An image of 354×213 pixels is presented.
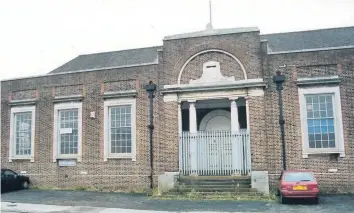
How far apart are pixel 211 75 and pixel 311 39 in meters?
8.89

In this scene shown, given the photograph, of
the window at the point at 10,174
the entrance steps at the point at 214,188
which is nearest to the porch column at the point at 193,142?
the entrance steps at the point at 214,188

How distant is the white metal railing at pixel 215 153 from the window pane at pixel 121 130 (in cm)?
303

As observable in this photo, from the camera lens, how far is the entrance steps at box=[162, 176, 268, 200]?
14.5 metres

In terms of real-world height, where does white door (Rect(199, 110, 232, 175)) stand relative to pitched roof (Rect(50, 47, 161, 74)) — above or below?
below

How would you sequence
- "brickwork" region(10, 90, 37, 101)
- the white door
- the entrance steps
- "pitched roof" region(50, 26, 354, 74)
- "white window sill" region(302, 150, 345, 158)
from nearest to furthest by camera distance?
the entrance steps
"white window sill" region(302, 150, 345, 158)
the white door
"brickwork" region(10, 90, 37, 101)
"pitched roof" region(50, 26, 354, 74)

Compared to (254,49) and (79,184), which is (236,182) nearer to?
(254,49)

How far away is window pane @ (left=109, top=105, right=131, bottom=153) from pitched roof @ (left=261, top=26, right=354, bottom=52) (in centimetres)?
885

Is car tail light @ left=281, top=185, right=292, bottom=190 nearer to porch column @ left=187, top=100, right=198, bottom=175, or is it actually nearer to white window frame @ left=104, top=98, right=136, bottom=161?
porch column @ left=187, top=100, right=198, bottom=175

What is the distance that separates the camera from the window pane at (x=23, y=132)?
19.8 meters

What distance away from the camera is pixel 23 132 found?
1997 cm

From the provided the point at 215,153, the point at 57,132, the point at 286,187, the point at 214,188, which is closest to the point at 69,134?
the point at 57,132

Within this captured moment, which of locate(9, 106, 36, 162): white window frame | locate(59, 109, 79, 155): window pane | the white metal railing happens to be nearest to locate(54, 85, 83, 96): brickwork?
locate(59, 109, 79, 155): window pane

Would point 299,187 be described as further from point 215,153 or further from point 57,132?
point 57,132

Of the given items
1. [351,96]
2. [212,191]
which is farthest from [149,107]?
[351,96]
